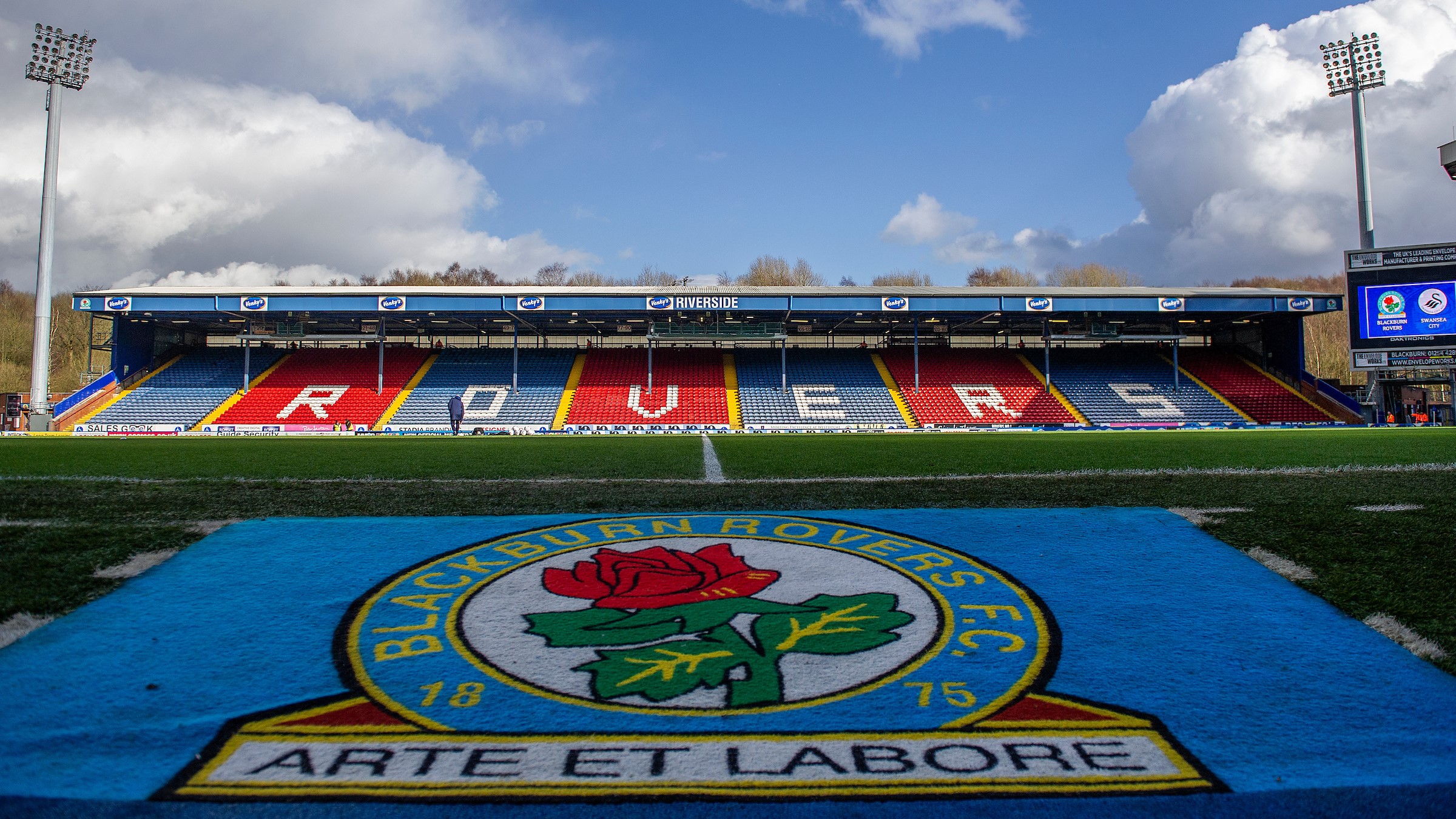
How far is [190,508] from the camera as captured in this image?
217 inches

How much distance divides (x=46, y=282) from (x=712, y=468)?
3334cm

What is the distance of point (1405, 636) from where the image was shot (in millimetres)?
2756

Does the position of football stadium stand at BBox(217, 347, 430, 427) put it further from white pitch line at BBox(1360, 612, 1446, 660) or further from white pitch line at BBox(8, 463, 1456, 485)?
white pitch line at BBox(1360, 612, 1446, 660)

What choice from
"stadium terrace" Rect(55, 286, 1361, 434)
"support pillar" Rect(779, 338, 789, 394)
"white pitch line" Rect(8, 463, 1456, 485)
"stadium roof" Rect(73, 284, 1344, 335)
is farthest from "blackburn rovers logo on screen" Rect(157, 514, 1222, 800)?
"support pillar" Rect(779, 338, 789, 394)

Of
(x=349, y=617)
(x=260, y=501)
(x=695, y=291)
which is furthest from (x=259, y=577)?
(x=695, y=291)

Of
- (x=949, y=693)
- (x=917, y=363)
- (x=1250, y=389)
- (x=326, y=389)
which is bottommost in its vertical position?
(x=949, y=693)

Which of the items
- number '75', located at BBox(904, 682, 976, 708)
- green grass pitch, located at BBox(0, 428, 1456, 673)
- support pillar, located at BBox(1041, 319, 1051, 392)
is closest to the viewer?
number '75', located at BBox(904, 682, 976, 708)

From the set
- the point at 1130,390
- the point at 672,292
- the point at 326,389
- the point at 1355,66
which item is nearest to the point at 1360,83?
the point at 1355,66

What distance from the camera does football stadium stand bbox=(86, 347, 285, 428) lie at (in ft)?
92.1

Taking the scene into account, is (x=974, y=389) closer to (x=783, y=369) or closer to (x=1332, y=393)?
(x=783, y=369)

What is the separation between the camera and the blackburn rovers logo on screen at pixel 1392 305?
19.5 metres

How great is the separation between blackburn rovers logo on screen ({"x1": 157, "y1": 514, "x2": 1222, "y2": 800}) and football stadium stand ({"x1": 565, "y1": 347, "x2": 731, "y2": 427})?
25.0 metres

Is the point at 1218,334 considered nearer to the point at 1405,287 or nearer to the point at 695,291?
the point at 1405,287

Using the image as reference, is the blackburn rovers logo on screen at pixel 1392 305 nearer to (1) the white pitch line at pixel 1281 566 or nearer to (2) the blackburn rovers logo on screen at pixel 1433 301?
(2) the blackburn rovers logo on screen at pixel 1433 301
